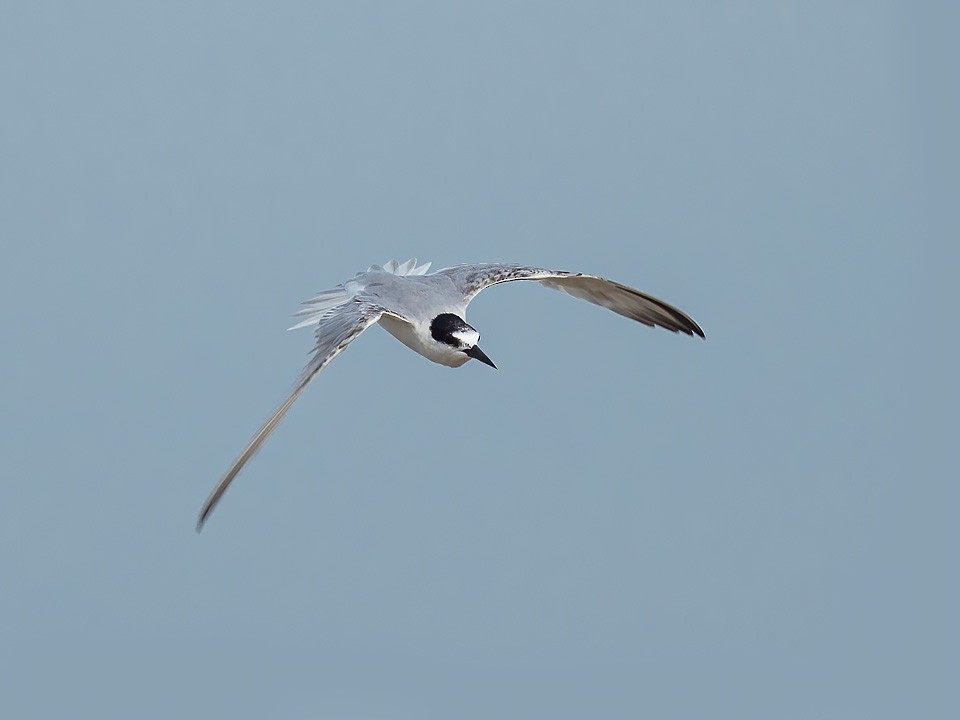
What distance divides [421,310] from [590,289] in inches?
50.8

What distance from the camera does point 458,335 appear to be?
214 inches

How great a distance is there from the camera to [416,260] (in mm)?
6637

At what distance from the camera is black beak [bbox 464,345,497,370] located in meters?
5.49

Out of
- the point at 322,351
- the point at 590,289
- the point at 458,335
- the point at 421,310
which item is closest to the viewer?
the point at 322,351

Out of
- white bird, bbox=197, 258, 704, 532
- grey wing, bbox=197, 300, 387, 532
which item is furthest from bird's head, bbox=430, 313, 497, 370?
grey wing, bbox=197, 300, 387, 532

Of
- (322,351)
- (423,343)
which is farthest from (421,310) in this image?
(322,351)

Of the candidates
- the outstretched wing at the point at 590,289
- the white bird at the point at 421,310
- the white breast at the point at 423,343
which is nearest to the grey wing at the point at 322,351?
the white bird at the point at 421,310

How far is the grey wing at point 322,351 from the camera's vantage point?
15.0ft

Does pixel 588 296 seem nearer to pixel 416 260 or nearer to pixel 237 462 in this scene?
pixel 416 260

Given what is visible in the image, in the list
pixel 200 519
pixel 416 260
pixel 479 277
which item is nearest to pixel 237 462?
pixel 200 519

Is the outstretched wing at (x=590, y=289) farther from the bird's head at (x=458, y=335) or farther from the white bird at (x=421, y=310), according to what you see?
the bird's head at (x=458, y=335)

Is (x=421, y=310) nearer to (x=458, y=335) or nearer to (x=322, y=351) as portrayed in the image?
(x=458, y=335)

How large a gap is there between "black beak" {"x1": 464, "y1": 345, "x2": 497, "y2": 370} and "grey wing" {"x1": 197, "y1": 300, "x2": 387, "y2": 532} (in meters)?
0.44

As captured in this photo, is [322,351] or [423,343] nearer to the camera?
[322,351]
